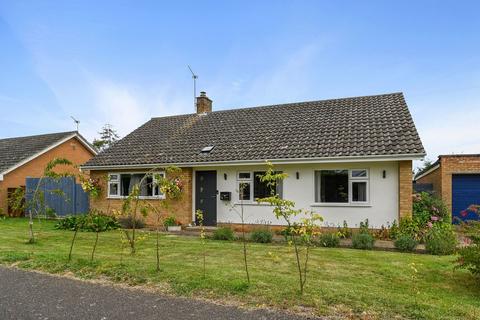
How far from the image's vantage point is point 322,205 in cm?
1284

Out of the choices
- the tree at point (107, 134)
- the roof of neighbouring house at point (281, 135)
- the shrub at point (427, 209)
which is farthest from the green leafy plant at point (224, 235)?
the tree at point (107, 134)

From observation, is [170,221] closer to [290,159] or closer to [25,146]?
[290,159]

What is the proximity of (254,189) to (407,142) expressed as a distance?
5.68 metres

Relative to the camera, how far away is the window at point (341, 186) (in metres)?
12.4

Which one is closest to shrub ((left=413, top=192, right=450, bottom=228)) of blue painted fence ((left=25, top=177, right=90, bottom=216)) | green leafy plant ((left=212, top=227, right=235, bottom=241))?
green leafy plant ((left=212, top=227, right=235, bottom=241))

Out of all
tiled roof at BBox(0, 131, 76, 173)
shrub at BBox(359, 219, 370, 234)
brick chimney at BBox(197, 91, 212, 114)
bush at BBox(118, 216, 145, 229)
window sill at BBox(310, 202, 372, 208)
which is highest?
brick chimney at BBox(197, 91, 212, 114)

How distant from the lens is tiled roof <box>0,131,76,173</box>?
22178mm

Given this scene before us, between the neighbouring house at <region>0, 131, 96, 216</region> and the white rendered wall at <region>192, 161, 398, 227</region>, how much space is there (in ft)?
44.3

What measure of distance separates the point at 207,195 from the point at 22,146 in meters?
16.7

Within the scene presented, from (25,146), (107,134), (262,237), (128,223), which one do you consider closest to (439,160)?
(262,237)

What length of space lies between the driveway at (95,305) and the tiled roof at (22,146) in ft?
60.2

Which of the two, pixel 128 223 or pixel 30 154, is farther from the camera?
pixel 30 154

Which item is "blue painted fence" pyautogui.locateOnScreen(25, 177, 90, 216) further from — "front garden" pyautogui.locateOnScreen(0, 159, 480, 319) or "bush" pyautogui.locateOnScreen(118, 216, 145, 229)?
"front garden" pyautogui.locateOnScreen(0, 159, 480, 319)

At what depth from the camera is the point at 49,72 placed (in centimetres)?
1689
